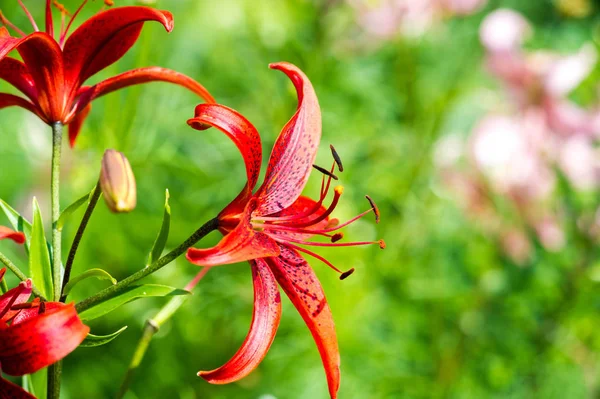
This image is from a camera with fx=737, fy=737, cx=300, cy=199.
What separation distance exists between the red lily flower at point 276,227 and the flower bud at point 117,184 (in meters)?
0.05

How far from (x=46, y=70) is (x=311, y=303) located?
20 cm

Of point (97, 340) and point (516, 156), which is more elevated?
point (97, 340)

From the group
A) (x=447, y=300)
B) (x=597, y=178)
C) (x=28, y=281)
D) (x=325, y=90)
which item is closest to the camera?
(x=28, y=281)

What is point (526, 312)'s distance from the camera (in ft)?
3.91

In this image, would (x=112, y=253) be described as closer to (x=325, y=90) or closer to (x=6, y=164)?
(x=6, y=164)

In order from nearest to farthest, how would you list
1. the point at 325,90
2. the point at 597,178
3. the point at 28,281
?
the point at 28,281 → the point at 597,178 → the point at 325,90

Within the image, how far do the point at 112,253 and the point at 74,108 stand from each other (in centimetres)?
70

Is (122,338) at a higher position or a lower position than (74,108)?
lower

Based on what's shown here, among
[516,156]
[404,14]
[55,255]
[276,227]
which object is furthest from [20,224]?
[404,14]

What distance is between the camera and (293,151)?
1.44 ft

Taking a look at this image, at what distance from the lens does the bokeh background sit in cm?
112

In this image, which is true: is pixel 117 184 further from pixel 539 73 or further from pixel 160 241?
pixel 539 73

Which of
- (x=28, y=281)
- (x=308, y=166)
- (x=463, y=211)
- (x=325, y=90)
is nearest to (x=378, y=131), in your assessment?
(x=325, y=90)

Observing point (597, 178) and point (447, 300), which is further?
point (447, 300)
